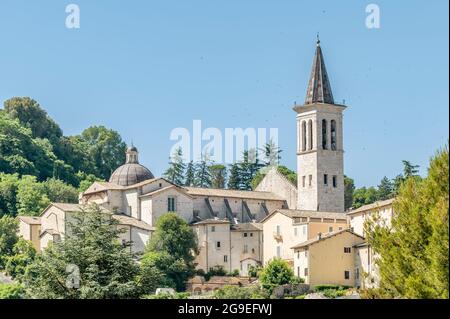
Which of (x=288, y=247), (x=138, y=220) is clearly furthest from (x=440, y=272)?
(x=138, y=220)

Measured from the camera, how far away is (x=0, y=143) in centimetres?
9688

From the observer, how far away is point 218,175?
95125 mm

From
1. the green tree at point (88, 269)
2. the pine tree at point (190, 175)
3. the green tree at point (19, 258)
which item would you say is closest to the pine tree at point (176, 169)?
the pine tree at point (190, 175)

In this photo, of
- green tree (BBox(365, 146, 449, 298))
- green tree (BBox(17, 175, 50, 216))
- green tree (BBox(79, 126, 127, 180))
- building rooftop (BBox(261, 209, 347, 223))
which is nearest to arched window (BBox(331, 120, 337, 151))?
building rooftop (BBox(261, 209, 347, 223))

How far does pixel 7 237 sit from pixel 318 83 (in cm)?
2189

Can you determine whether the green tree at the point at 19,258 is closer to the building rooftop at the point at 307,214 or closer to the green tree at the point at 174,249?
the green tree at the point at 174,249

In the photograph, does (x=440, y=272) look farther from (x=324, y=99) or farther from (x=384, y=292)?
(x=324, y=99)

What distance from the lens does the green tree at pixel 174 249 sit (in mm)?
66125

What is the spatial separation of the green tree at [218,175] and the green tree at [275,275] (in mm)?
29994

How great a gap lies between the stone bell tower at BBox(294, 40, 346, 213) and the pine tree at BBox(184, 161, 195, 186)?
17212 mm

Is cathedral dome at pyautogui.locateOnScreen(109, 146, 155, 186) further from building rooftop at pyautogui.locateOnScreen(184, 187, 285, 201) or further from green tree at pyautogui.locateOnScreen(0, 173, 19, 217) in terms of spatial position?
green tree at pyautogui.locateOnScreen(0, 173, 19, 217)

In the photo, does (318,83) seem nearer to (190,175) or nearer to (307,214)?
(307,214)
